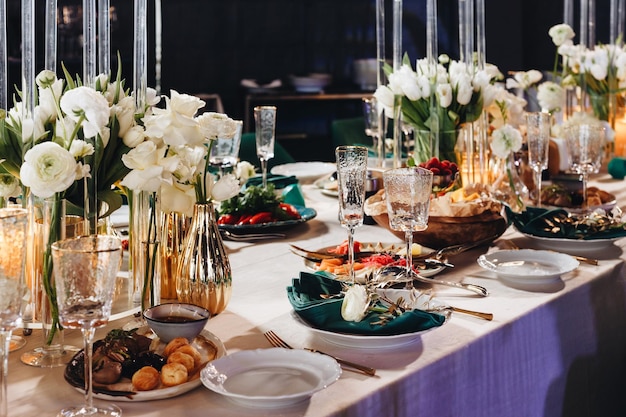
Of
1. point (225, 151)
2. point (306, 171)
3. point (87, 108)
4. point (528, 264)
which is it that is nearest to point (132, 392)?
point (87, 108)

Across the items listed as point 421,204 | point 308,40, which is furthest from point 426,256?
point 308,40

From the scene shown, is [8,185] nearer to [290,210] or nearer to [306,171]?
[290,210]

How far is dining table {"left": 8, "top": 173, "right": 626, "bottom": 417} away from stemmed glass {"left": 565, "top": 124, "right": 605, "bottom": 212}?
437 mm

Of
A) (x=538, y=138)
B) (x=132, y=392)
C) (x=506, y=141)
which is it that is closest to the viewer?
(x=132, y=392)

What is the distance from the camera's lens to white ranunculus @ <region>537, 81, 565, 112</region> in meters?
3.64

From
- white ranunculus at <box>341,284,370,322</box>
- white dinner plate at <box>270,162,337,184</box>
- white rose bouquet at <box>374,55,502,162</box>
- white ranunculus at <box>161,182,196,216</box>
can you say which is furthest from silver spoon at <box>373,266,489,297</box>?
white dinner plate at <box>270,162,337,184</box>

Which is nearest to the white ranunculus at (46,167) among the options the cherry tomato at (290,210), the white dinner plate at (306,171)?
the cherry tomato at (290,210)

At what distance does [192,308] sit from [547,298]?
2.44 feet

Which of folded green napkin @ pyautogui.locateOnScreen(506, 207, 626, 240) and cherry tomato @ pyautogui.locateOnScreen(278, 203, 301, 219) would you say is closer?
folded green napkin @ pyautogui.locateOnScreen(506, 207, 626, 240)

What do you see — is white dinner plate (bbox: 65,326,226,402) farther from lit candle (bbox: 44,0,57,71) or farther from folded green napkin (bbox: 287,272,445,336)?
lit candle (bbox: 44,0,57,71)

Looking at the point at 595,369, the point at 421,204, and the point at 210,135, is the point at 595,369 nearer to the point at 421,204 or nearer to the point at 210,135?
the point at 421,204

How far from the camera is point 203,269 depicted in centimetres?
162

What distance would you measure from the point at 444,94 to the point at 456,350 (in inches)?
55.6

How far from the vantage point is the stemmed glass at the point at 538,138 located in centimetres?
253
